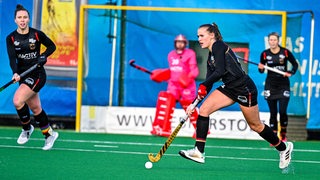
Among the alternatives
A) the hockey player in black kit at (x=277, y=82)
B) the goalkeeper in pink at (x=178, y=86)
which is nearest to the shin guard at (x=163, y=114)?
the goalkeeper in pink at (x=178, y=86)

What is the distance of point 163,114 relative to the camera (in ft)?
47.6

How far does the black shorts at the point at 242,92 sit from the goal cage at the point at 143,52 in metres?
5.16

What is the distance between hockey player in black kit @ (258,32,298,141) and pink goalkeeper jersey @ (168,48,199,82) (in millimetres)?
1292

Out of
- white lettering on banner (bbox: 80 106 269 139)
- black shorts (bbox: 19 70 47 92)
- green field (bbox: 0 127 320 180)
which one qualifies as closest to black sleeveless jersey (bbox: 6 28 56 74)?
black shorts (bbox: 19 70 47 92)

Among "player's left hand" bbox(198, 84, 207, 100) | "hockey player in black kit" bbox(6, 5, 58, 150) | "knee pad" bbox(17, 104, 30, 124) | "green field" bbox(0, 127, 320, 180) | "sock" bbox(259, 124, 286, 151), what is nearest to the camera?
"green field" bbox(0, 127, 320, 180)

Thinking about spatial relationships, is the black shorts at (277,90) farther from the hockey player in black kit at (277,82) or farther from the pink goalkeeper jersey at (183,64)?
the pink goalkeeper jersey at (183,64)

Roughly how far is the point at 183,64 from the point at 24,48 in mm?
3941

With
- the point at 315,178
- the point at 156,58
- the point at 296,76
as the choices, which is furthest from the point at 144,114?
the point at 315,178

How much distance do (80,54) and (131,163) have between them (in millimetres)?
5205

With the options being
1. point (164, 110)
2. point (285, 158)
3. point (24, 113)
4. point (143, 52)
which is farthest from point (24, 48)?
point (143, 52)

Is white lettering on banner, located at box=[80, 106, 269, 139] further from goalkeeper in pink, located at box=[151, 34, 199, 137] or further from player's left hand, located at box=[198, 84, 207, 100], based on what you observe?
player's left hand, located at box=[198, 84, 207, 100]

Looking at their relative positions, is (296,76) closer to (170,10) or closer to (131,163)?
(170,10)

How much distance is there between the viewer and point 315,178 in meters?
9.12

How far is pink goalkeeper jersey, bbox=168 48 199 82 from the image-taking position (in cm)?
1446
